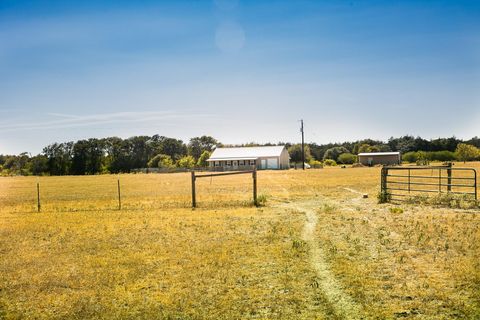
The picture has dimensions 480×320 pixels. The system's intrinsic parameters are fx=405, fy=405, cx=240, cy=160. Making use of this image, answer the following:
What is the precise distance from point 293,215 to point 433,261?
794 cm

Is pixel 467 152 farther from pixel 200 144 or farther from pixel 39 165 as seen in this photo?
pixel 39 165

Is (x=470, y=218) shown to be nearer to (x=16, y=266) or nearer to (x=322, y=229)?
(x=322, y=229)

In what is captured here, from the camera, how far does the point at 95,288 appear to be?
8516 mm

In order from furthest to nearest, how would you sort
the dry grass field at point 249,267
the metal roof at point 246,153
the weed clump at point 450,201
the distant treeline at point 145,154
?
the distant treeline at point 145,154
the metal roof at point 246,153
the weed clump at point 450,201
the dry grass field at point 249,267

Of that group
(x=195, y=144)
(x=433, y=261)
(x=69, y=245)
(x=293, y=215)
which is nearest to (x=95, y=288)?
(x=69, y=245)

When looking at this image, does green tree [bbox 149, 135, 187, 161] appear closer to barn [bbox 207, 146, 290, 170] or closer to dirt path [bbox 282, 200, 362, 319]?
barn [bbox 207, 146, 290, 170]

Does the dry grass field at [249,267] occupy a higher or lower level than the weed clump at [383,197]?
lower

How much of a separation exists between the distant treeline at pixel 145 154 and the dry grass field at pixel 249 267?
90.0m

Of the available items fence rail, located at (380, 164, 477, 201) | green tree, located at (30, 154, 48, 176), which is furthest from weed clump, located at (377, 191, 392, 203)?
green tree, located at (30, 154, 48, 176)

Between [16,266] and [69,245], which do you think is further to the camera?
[69,245]

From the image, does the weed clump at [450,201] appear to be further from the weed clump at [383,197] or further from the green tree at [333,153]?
the green tree at [333,153]

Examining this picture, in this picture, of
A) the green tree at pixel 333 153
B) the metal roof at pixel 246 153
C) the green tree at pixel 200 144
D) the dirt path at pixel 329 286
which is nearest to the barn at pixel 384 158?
the metal roof at pixel 246 153

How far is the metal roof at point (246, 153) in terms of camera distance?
292ft

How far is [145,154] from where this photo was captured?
434ft
